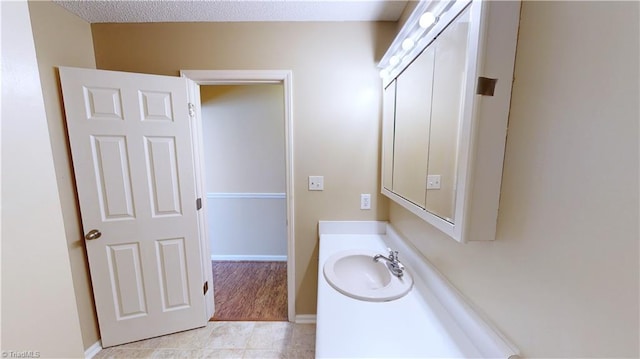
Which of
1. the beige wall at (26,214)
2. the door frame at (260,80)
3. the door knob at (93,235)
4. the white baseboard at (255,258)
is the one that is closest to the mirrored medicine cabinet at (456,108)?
the door frame at (260,80)

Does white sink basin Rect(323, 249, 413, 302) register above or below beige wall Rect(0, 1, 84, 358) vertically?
below

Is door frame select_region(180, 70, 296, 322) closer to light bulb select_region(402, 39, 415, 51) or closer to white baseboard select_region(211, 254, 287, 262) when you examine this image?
light bulb select_region(402, 39, 415, 51)

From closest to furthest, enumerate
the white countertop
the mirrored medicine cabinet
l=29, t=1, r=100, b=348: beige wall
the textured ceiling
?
the mirrored medicine cabinet
the white countertop
l=29, t=1, r=100, b=348: beige wall
the textured ceiling

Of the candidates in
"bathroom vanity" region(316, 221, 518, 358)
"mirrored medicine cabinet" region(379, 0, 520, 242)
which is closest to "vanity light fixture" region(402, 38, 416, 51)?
"mirrored medicine cabinet" region(379, 0, 520, 242)

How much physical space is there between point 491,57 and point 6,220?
5.16 feet

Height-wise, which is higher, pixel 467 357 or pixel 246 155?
pixel 246 155

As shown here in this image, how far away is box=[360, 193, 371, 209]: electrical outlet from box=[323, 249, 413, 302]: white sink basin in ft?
1.35

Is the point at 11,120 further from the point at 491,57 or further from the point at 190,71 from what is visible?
the point at 491,57

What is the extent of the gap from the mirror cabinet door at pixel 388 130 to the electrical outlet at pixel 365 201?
0.19m

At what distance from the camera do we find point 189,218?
5.21ft

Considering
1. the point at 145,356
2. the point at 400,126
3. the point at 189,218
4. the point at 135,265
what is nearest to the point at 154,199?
the point at 189,218

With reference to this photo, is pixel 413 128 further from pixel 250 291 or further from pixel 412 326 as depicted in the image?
pixel 250 291

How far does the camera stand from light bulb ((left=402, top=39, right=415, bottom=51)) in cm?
103

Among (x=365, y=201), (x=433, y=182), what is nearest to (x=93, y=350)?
(x=365, y=201)
